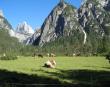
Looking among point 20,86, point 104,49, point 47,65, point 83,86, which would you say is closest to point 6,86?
point 20,86

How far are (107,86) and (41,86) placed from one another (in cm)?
653

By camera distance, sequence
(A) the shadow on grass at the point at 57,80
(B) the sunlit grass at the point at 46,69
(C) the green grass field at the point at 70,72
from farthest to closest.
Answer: (B) the sunlit grass at the point at 46,69
(C) the green grass field at the point at 70,72
(A) the shadow on grass at the point at 57,80

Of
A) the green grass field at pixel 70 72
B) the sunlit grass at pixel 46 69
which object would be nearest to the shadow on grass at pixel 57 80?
the green grass field at pixel 70 72

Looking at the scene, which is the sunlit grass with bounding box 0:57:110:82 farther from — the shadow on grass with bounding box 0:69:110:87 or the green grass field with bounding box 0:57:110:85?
the shadow on grass with bounding box 0:69:110:87

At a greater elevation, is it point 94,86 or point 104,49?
point 104,49

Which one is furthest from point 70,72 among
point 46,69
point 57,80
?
point 57,80

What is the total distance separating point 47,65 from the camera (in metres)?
68.9

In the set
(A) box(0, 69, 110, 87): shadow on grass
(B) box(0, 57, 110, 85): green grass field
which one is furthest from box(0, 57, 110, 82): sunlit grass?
(A) box(0, 69, 110, 87): shadow on grass

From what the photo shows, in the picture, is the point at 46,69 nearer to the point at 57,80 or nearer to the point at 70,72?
the point at 70,72

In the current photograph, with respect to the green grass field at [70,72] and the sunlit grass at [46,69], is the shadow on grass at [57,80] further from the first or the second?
the sunlit grass at [46,69]

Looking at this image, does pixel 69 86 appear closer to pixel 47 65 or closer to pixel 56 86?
pixel 56 86

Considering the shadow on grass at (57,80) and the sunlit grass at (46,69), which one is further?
the sunlit grass at (46,69)

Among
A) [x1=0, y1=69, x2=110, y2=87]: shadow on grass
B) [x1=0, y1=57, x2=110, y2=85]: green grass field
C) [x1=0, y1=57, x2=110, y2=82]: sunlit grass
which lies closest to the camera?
[x1=0, y1=69, x2=110, y2=87]: shadow on grass

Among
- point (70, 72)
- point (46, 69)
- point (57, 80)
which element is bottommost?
point (57, 80)
